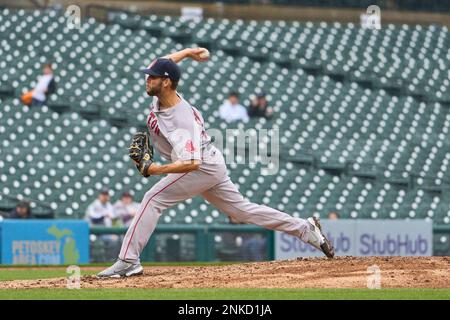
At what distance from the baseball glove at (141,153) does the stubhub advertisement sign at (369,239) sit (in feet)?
25.0

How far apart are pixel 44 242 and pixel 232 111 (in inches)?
237

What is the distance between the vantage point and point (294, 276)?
8.81 m

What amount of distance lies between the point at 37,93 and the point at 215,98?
353 cm

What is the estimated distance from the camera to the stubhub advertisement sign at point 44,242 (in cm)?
1507

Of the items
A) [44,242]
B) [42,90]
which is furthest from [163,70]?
[42,90]

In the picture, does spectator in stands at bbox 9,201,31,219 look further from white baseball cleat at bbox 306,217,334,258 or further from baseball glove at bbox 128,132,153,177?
baseball glove at bbox 128,132,153,177

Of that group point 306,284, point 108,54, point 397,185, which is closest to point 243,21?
point 108,54

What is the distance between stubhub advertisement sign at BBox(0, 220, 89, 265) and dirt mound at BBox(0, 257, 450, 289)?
5.76m

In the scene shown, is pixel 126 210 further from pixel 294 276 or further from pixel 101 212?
pixel 294 276

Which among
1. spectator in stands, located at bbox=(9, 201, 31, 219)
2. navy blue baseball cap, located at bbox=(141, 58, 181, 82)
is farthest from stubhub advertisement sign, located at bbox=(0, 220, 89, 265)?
navy blue baseball cap, located at bbox=(141, 58, 181, 82)

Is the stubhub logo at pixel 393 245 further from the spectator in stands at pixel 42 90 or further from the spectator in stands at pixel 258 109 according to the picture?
the spectator in stands at pixel 42 90

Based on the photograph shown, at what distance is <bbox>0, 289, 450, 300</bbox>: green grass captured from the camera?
7.42 metres

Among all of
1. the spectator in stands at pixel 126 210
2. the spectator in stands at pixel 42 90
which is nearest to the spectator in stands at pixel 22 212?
the spectator in stands at pixel 126 210
